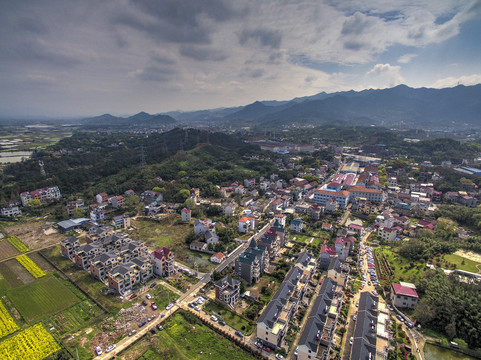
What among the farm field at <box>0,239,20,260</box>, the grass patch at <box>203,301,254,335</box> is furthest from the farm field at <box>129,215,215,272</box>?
the farm field at <box>0,239,20,260</box>

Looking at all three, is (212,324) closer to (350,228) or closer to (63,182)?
(350,228)

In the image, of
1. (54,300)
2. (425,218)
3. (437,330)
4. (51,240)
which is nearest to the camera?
(437,330)

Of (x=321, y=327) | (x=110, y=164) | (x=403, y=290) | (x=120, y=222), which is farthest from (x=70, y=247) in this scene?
(x=110, y=164)

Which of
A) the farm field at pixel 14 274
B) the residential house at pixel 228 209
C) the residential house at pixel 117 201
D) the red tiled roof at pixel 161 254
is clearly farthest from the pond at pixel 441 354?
the residential house at pixel 117 201

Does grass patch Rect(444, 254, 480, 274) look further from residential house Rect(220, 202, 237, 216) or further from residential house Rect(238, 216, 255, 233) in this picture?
residential house Rect(220, 202, 237, 216)

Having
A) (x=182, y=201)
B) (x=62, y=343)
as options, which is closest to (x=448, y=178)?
(x=182, y=201)
